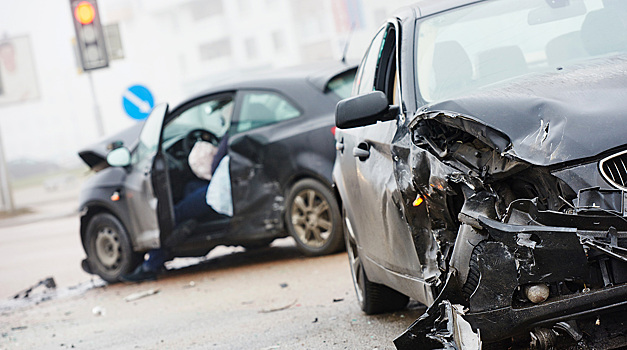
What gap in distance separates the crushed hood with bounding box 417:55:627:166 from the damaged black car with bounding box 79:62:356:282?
5.13 meters

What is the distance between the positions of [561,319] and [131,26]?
80.3m

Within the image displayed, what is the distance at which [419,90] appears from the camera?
175 inches

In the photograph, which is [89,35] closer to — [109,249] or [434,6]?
[109,249]

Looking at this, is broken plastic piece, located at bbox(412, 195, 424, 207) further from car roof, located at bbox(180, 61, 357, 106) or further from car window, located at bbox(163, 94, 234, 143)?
car window, located at bbox(163, 94, 234, 143)

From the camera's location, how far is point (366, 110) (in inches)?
175

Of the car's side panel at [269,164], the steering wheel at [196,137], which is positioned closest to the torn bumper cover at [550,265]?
the car's side panel at [269,164]

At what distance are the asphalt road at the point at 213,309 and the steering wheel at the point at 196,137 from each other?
1391 mm

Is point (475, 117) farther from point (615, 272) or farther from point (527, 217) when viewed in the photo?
point (615, 272)

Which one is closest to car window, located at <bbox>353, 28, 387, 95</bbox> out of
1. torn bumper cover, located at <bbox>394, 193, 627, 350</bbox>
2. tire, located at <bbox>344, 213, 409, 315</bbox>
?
tire, located at <bbox>344, 213, 409, 315</bbox>

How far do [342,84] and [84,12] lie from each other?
813cm

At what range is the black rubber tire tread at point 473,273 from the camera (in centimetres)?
329

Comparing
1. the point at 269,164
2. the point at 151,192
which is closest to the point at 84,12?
the point at 151,192

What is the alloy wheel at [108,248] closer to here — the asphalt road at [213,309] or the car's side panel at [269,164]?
the asphalt road at [213,309]

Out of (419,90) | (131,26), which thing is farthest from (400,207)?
(131,26)
